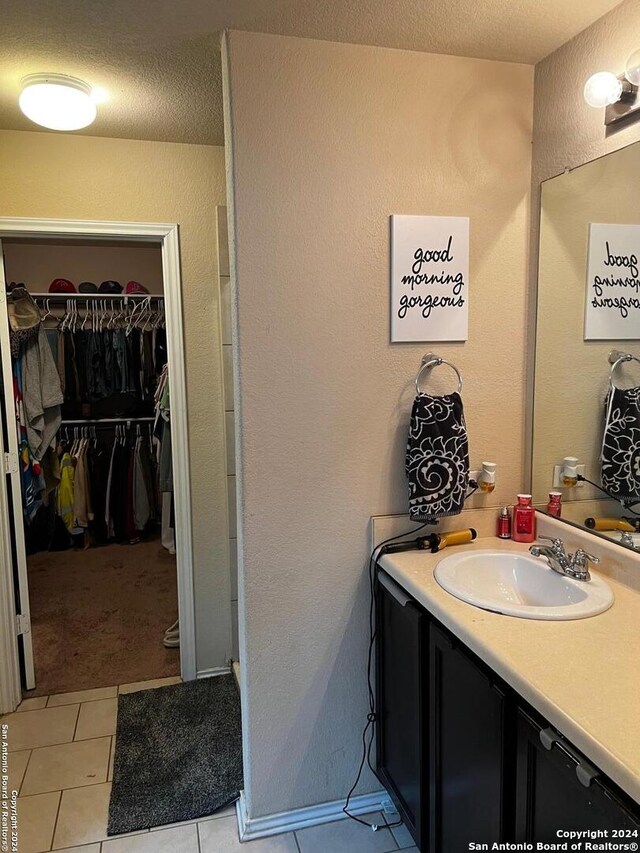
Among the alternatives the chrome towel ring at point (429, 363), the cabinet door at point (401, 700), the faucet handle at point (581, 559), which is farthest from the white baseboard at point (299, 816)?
the chrome towel ring at point (429, 363)

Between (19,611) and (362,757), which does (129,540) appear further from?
(362,757)

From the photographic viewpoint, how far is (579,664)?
3.78 ft

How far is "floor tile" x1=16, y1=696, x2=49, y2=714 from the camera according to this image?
2572mm

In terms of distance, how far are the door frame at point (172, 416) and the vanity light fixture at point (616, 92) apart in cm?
169

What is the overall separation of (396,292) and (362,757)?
156cm

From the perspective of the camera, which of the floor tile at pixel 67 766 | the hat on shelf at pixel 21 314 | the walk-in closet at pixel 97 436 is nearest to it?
the floor tile at pixel 67 766

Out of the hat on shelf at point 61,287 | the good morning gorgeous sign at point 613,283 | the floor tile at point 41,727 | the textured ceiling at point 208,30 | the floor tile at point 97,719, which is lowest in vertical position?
the floor tile at point 97,719

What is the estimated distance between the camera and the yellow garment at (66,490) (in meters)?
4.41

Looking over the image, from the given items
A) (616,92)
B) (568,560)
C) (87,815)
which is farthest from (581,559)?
(87,815)

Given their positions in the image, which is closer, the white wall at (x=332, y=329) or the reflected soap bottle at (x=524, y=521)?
the white wall at (x=332, y=329)

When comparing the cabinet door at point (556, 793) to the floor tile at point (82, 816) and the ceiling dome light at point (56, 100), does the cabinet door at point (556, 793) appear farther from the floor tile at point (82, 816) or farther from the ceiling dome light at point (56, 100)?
the ceiling dome light at point (56, 100)

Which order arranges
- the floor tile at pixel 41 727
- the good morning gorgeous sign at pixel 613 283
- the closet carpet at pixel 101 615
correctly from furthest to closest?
the closet carpet at pixel 101 615 → the floor tile at pixel 41 727 → the good morning gorgeous sign at pixel 613 283

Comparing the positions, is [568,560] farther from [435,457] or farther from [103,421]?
[103,421]

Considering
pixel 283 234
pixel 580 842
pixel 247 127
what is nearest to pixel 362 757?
pixel 580 842
